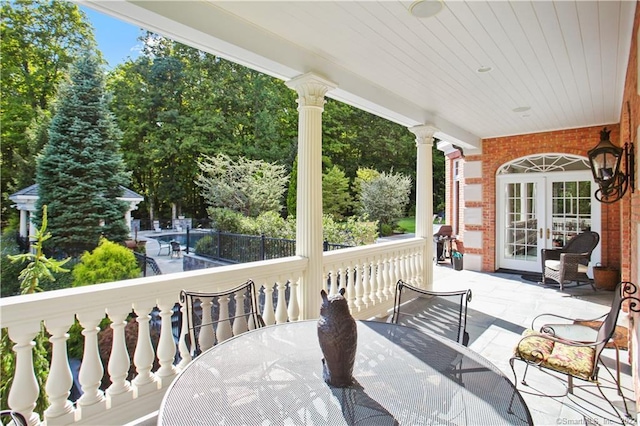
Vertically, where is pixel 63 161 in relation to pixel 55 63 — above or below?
below

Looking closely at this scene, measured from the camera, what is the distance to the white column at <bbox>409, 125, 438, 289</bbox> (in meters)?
5.04

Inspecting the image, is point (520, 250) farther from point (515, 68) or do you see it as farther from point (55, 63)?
point (55, 63)

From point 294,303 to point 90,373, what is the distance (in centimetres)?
166

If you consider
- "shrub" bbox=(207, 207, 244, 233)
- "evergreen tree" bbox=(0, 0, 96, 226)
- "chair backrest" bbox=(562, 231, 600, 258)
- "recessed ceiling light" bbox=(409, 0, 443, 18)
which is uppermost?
"evergreen tree" bbox=(0, 0, 96, 226)

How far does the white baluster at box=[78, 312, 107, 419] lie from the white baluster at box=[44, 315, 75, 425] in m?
0.06

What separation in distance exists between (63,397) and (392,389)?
5.81ft

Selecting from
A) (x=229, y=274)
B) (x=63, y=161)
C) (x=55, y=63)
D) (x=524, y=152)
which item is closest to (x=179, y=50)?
(x=55, y=63)

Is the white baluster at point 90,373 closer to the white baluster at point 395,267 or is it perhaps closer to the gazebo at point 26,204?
the white baluster at point 395,267

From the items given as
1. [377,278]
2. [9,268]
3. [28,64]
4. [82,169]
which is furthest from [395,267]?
[28,64]

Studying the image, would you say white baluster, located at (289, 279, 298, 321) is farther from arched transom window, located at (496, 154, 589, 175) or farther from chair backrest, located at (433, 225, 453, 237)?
chair backrest, located at (433, 225, 453, 237)

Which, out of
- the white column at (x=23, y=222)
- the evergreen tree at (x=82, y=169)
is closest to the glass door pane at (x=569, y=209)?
the evergreen tree at (x=82, y=169)

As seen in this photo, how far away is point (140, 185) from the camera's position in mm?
14586

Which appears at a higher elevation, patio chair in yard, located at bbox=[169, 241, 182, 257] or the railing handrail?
the railing handrail

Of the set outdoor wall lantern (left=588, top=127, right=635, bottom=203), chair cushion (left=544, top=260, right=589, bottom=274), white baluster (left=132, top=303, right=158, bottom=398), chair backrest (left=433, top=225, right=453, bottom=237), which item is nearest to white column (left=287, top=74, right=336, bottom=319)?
white baluster (left=132, top=303, right=158, bottom=398)
